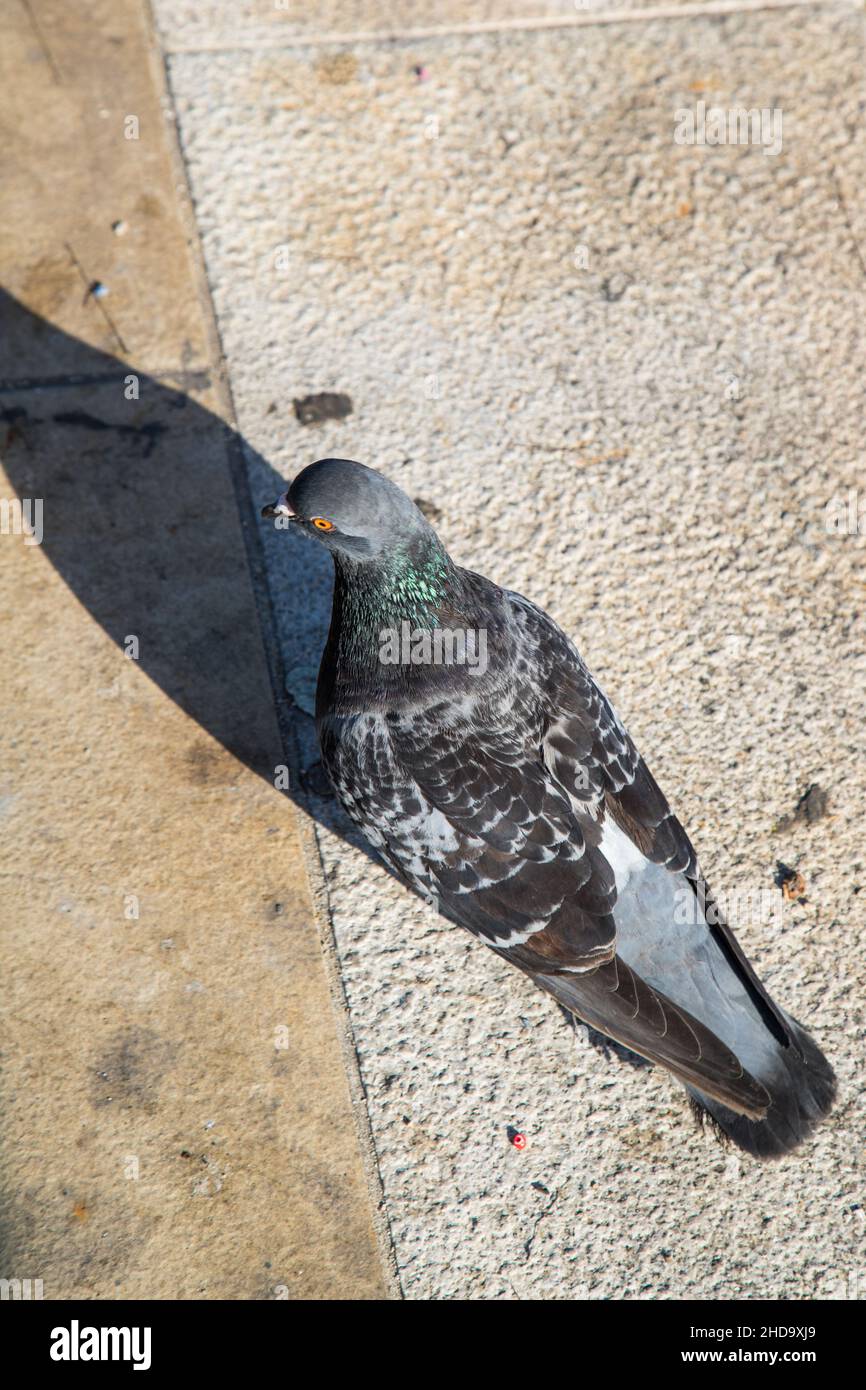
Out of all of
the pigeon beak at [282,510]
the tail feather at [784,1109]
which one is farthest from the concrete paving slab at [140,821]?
the tail feather at [784,1109]

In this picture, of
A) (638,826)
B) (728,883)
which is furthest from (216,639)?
(728,883)

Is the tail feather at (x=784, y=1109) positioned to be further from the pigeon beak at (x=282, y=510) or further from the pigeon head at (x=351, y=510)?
the pigeon beak at (x=282, y=510)

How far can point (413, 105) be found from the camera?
6.07 m

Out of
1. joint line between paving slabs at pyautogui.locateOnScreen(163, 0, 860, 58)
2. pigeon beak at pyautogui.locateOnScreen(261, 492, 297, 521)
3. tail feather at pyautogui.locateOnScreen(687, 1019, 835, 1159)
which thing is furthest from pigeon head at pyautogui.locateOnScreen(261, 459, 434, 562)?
joint line between paving slabs at pyautogui.locateOnScreen(163, 0, 860, 58)

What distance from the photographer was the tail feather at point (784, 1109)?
3.95 meters

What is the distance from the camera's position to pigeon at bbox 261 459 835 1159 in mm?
3760

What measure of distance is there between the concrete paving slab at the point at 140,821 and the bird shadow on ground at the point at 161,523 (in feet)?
0.04

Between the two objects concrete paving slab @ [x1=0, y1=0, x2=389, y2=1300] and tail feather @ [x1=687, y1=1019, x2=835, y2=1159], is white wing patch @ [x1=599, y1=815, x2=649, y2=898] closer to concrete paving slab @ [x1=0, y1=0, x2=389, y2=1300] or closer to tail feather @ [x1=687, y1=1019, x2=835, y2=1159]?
tail feather @ [x1=687, y1=1019, x2=835, y2=1159]

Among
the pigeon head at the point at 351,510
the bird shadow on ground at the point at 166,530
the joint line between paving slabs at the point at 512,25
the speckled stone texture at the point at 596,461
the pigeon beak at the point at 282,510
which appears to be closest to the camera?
the pigeon head at the point at 351,510

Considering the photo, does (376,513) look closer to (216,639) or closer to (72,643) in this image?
(216,639)

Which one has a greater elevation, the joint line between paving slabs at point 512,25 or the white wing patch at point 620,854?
the joint line between paving slabs at point 512,25

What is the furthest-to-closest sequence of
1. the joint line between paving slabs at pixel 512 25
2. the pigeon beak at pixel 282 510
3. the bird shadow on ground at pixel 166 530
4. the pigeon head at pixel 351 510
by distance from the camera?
the joint line between paving slabs at pixel 512 25
the bird shadow on ground at pixel 166 530
the pigeon beak at pixel 282 510
the pigeon head at pixel 351 510

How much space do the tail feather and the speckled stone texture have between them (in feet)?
0.40

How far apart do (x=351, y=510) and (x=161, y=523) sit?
5.13 feet
